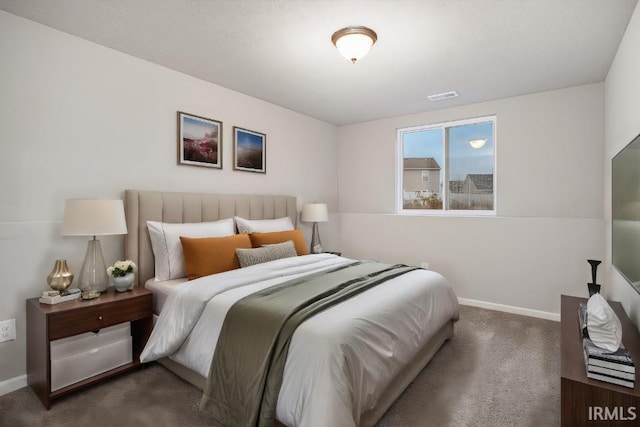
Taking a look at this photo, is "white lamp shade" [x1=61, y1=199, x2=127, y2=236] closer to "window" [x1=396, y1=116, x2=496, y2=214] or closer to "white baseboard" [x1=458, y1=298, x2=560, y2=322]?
"window" [x1=396, y1=116, x2=496, y2=214]

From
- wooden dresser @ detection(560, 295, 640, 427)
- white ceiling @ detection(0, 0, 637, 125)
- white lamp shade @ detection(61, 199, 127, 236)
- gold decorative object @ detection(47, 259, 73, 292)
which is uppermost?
white ceiling @ detection(0, 0, 637, 125)

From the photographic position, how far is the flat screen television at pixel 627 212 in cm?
181

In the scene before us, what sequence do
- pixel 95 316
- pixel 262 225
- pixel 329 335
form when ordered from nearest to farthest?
pixel 329 335 < pixel 95 316 < pixel 262 225

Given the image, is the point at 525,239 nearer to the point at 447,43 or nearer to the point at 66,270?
the point at 447,43

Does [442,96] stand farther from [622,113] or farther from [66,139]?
[66,139]

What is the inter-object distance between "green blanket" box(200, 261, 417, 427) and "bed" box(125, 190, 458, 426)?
0.20 feet

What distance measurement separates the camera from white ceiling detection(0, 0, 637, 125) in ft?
7.00

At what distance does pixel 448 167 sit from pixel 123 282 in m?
3.94

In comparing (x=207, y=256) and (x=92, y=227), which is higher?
(x=92, y=227)

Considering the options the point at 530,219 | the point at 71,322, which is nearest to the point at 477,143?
the point at 530,219

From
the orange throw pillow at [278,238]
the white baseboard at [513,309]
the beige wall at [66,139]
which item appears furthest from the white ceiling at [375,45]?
the white baseboard at [513,309]

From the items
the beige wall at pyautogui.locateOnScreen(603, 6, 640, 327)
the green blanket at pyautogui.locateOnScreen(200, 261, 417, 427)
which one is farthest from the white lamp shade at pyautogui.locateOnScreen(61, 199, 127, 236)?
the beige wall at pyautogui.locateOnScreen(603, 6, 640, 327)

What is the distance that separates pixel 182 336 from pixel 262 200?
79.5 inches

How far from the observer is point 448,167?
176 inches
